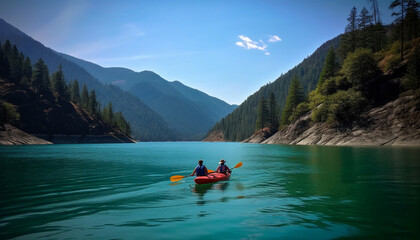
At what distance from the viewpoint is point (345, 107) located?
70.5 m

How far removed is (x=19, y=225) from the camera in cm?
987

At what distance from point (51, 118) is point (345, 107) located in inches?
4616

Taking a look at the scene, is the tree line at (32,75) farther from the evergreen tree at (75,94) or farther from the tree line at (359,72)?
the tree line at (359,72)

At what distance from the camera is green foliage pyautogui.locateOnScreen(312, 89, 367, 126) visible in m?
69.0

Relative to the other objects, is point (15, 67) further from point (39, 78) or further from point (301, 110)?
point (301, 110)

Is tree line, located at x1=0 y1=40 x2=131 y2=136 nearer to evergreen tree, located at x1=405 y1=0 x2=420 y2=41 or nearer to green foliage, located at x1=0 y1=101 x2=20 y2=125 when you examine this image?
green foliage, located at x1=0 y1=101 x2=20 y2=125

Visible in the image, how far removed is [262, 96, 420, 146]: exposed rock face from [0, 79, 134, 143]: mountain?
10273 cm

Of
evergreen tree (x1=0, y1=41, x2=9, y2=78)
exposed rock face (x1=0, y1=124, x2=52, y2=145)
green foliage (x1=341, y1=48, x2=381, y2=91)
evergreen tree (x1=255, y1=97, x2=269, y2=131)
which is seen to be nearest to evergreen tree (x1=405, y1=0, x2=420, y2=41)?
green foliage (x1=341, y1=48, x2=381, y2=91)

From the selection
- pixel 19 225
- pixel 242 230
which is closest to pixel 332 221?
pixel 242 230

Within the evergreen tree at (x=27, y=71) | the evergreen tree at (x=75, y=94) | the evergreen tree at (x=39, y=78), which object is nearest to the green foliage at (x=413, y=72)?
the evergreen tree at (x=39, y=78)

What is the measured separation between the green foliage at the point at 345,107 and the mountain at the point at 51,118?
109 meters

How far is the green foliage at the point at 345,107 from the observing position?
69000 millimetres

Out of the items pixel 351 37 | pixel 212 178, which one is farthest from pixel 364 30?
pixel 212 178

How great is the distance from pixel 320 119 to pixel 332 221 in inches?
2973
